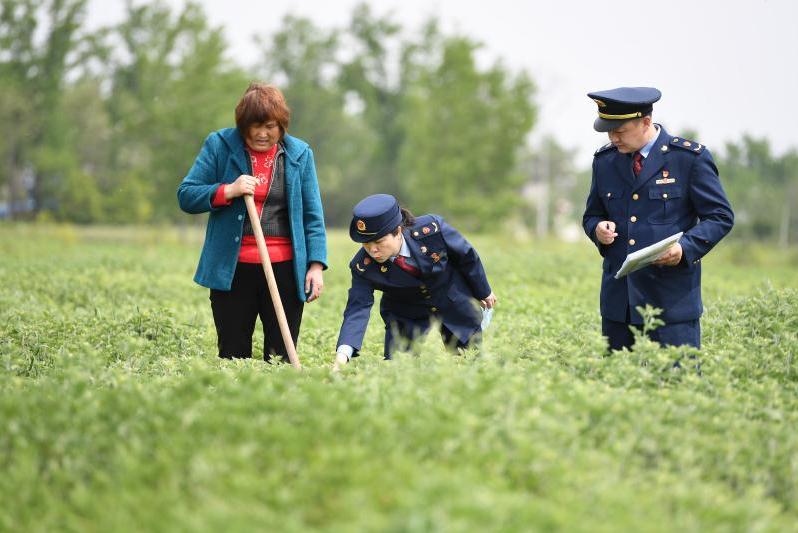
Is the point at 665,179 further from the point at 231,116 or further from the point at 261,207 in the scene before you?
the point at 231,116

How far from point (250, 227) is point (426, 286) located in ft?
3.85

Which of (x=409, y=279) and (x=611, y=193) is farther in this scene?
(x=409, y=279)

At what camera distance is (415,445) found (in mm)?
3588

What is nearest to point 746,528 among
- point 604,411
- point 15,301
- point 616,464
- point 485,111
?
point 616,464

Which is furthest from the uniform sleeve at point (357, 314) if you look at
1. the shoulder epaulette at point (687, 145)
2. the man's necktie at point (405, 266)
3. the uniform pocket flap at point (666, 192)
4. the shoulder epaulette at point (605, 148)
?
the shoulder epaulette at point (687, 145)

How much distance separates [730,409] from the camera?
14.0 feet

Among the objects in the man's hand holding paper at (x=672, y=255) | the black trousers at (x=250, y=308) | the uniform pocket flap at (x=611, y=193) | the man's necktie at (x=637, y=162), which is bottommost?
the black trousers at (x=250, y=308)

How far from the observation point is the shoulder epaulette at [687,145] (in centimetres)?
515

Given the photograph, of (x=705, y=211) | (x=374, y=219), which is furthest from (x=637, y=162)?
(x=374, y=219)

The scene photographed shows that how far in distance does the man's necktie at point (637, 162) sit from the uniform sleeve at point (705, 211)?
296 millimetres

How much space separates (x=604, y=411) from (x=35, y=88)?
1372 inches

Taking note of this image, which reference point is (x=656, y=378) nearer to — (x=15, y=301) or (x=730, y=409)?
(x=730, y=409)

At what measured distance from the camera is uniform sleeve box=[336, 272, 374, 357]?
5.25 metres

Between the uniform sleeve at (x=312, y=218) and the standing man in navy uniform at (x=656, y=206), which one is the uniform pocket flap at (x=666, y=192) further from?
the uniform sleeve at (x=312, y=218)
